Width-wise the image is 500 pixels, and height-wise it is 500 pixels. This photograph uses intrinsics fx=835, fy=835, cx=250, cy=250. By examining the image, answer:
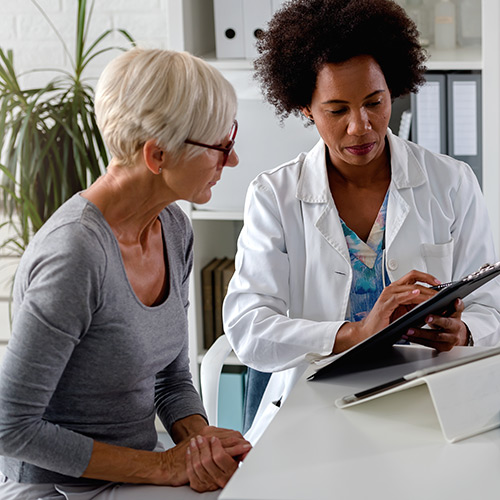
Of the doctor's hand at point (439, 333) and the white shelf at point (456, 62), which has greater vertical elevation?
the white shelf at point (456, 62)

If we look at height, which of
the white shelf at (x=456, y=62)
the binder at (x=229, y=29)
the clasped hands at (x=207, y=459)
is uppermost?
the binder at (x=229, y=29)

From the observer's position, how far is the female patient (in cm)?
121

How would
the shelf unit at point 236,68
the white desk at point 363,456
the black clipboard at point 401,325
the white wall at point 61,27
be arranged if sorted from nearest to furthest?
the white desk at point 363,456, the black clipboard at point 401,325, the shelf unit at point 236,68, the white wall at point 61,27

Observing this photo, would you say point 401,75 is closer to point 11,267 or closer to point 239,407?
point 239,407

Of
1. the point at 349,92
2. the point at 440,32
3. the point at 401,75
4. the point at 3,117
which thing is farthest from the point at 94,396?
the point at 440,32

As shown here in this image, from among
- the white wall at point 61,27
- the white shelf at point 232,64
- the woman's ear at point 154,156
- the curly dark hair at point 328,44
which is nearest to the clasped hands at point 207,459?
the woman's ear at point 154,156

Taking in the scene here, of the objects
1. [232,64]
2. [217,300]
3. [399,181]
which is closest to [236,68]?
[232,64]

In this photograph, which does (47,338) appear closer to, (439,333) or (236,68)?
(439,333)

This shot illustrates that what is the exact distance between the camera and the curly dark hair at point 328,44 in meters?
1.78

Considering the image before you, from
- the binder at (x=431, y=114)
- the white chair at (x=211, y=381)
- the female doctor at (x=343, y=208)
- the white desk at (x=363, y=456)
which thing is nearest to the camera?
the white desk at (x=363, y=456)

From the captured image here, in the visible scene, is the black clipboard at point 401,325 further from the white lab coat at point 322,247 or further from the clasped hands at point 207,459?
the white lab coat at point 322,247

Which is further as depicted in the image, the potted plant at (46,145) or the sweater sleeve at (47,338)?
the potted plant at (46,145)

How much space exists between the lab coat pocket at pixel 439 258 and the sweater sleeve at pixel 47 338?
32.0 inches

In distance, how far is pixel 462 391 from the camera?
1.05 m
